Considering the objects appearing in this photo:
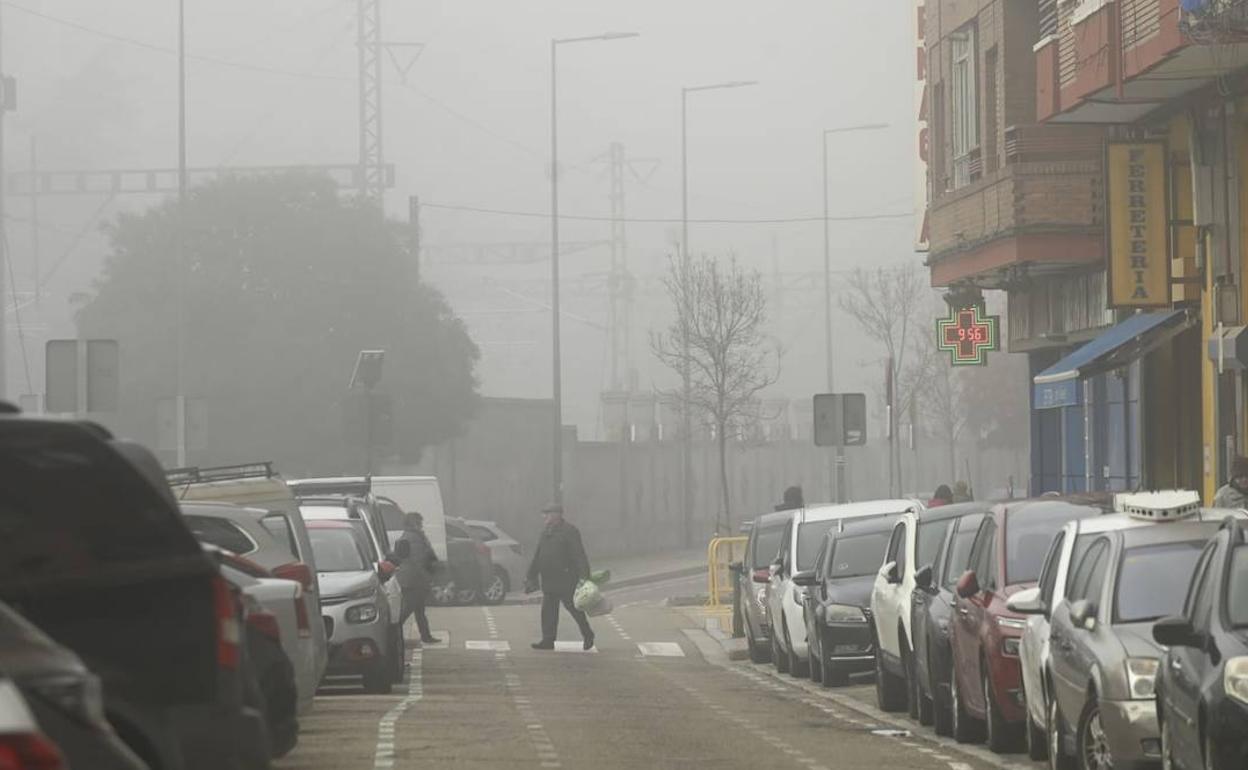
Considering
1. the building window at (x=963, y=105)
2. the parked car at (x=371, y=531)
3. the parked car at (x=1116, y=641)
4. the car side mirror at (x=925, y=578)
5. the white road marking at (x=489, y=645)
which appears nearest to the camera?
the parked car at (x=1116, y=641)

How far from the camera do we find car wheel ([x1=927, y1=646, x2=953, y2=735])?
1881cm

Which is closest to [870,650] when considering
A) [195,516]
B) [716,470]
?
[195,516]

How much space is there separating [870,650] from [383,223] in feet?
156

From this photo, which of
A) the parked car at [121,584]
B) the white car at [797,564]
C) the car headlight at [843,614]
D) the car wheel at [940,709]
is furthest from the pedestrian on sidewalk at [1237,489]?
the parked car at [121,584]

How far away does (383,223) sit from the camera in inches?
2840

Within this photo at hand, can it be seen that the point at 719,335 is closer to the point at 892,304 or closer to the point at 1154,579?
the point at 892,304

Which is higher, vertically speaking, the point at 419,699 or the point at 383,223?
the point at 383,223

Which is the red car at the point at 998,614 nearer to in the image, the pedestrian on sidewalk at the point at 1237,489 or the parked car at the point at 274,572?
the pedestrian on sidewalk at the point at 1237,489

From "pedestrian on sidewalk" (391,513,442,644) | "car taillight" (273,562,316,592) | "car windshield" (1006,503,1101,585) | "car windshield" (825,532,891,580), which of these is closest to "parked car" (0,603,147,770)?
"car taillight" (273,562,316,592)

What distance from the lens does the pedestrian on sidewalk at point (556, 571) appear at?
33.3 meters

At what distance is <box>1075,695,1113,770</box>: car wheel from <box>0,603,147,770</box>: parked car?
27.8 feet

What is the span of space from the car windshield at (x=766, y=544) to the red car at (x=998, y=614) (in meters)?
13.8

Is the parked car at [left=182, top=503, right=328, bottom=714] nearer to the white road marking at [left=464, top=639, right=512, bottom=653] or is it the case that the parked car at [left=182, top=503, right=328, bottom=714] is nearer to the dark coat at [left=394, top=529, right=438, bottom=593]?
the dark coat at [left=394, top=529, right=438, bottom=593]

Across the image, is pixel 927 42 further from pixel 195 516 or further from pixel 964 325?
pixel 195 516
